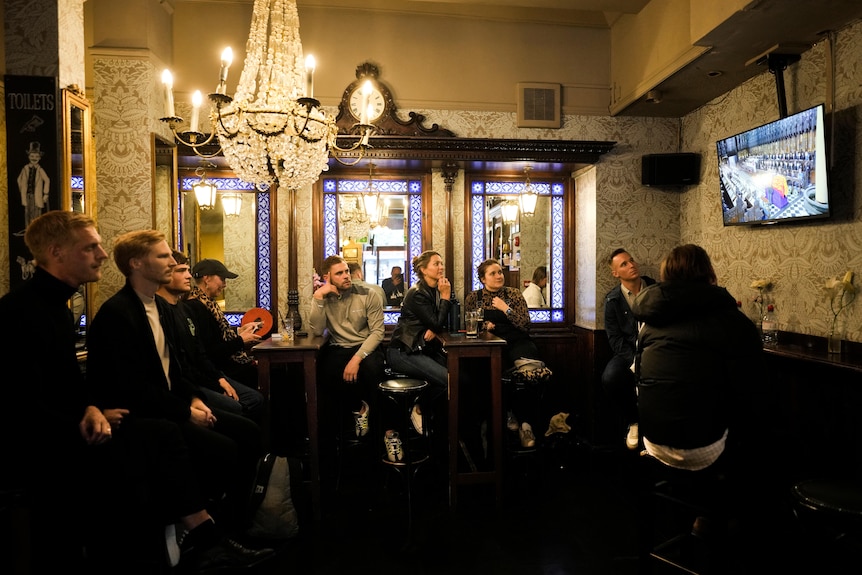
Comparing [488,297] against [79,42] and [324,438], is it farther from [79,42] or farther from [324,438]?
[79,42]

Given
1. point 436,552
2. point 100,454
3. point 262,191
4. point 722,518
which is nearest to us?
point 100,454

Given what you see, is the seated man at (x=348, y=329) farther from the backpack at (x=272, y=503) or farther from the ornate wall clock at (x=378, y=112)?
the ornate wall clock at (x=378, y=112)

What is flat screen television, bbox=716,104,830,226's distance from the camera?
3.51m

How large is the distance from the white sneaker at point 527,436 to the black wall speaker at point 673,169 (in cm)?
262

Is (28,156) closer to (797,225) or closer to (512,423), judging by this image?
(512,423)

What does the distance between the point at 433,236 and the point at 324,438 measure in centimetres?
218

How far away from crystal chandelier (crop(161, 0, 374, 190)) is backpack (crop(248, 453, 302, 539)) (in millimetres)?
1769

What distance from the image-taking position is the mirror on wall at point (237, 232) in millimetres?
5289

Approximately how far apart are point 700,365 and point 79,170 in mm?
3669

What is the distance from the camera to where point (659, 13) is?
4.53 meters

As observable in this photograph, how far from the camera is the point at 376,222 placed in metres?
5.44

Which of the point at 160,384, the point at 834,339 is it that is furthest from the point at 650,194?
the point at 160,384

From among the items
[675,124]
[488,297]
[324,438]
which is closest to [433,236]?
[488,297]

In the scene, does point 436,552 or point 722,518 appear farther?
point 436,552
